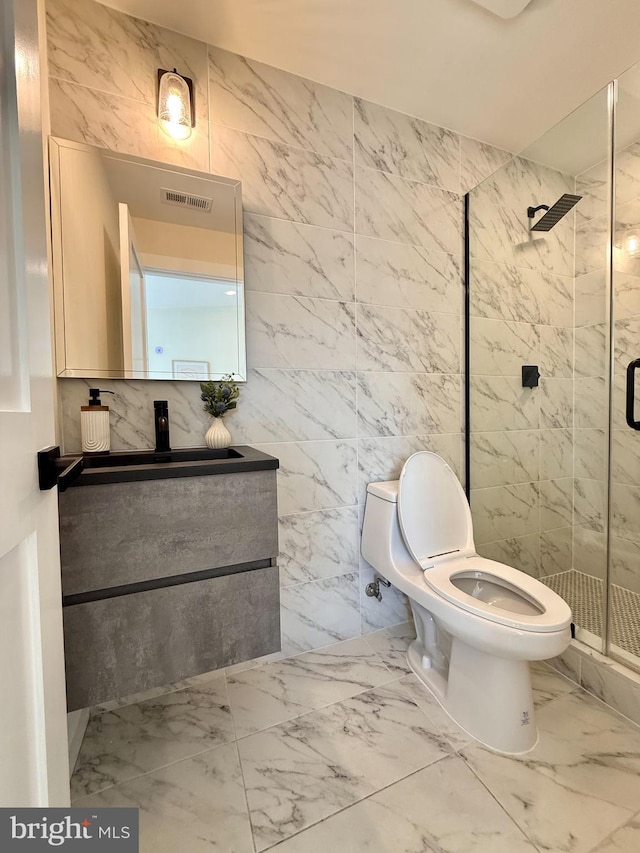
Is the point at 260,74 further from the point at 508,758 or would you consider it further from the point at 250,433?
the point at 508,758

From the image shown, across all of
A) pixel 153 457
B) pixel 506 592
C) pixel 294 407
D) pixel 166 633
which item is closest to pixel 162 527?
pixel 166 633

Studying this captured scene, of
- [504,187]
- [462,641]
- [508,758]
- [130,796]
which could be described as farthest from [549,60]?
[130,796]

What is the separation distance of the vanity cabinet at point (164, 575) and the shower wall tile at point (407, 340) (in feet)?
2.96

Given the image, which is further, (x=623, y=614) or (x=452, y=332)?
(x=452, y=332)

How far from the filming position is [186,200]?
1.39 meters

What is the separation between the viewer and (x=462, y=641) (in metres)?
1.25

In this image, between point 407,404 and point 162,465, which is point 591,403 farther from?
point 162,465

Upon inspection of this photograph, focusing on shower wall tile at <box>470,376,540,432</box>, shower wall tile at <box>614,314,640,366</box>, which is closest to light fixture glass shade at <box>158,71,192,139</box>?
shower wall tile at <box>470,376,540,432</box>

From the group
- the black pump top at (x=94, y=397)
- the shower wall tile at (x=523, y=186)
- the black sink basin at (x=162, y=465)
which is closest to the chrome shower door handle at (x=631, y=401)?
the shower wall tile at (x=523, y=186)

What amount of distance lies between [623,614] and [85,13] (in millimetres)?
3173

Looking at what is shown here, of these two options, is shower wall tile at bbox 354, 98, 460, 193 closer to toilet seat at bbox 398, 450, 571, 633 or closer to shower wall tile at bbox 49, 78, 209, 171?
shower wall tile at bbox 49, 78, 209, 171

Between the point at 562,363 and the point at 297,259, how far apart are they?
5.30ft

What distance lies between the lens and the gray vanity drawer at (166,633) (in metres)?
0.88

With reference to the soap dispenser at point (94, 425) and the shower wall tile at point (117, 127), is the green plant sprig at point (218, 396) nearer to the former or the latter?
the soap dispenser at point (94, 425)
